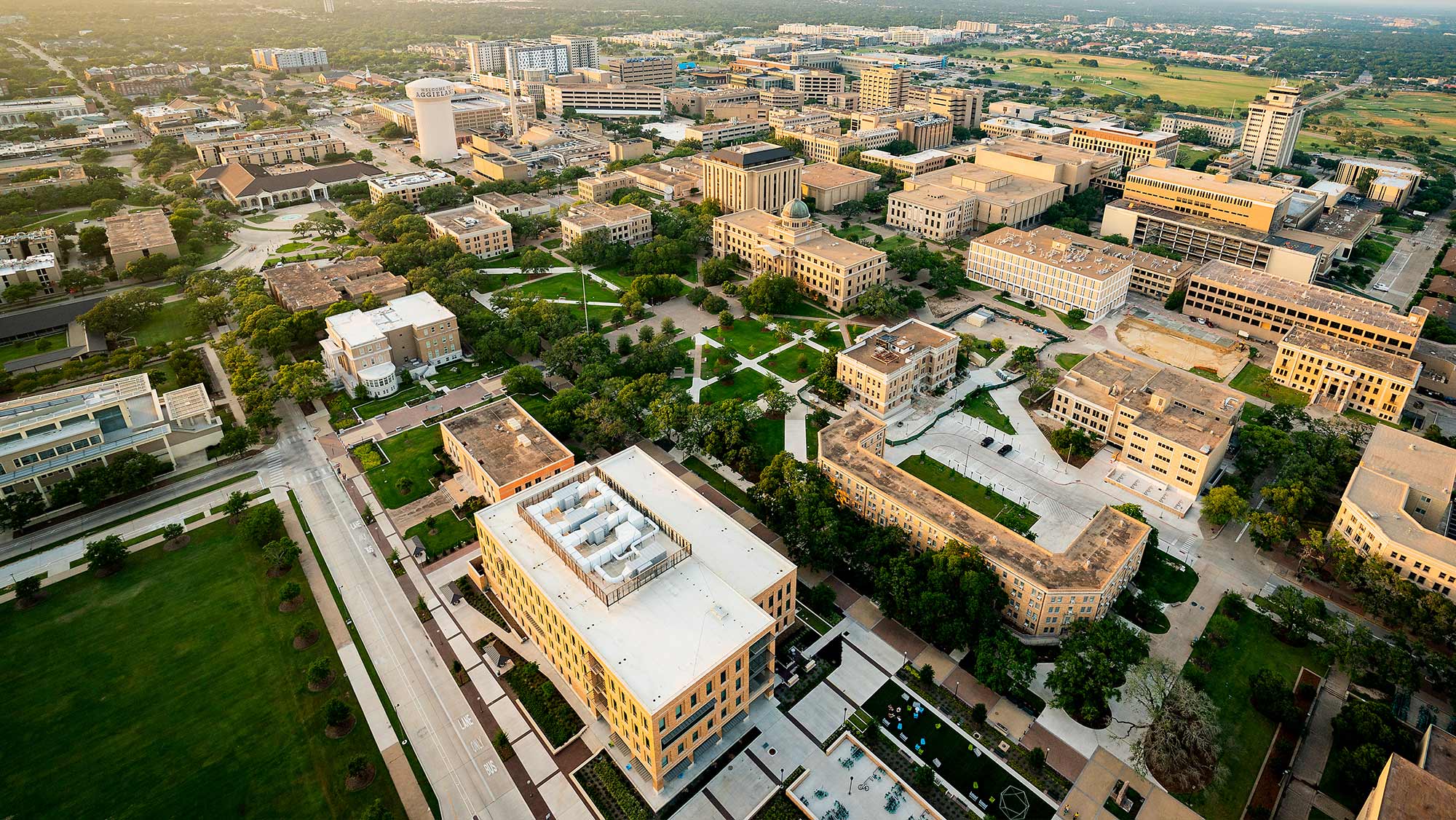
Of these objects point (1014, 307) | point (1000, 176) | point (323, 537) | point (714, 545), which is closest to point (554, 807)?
point (714, 545)

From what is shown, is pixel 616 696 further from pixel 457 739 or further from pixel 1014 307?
pixel 1014 307

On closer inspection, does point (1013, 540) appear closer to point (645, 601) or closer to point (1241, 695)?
point (1241, 695)

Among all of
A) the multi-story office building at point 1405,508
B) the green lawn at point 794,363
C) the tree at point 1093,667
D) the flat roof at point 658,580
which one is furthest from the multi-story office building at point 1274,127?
the flat roof at point 658,580

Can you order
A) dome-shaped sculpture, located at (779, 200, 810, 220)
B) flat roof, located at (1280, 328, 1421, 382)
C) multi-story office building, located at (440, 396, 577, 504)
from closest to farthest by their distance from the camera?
multi-story office building, located at (440, 396, 577, 504)
flat roof, located at (1280, 328, 1421, 382)
dome-shaped sculpture, located at (779, 200, 810, 220)

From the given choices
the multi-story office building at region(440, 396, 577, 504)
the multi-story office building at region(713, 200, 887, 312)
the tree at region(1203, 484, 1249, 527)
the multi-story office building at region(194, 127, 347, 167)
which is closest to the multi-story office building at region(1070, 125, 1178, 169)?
the multi-story office building at region(713, 200, 887, 312)

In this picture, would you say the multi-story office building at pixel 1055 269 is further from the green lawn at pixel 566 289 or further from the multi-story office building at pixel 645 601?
the multi-story office building at pixel 645 601

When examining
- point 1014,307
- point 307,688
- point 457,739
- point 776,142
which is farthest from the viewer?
point 776,142

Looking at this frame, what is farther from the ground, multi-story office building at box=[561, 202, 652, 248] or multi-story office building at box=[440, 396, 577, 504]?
multi-story office building at box=[561, 202, 652, 248]

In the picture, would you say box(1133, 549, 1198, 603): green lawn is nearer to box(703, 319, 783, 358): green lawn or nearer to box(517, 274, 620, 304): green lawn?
box(703, 319, 783, 358): green lawn
